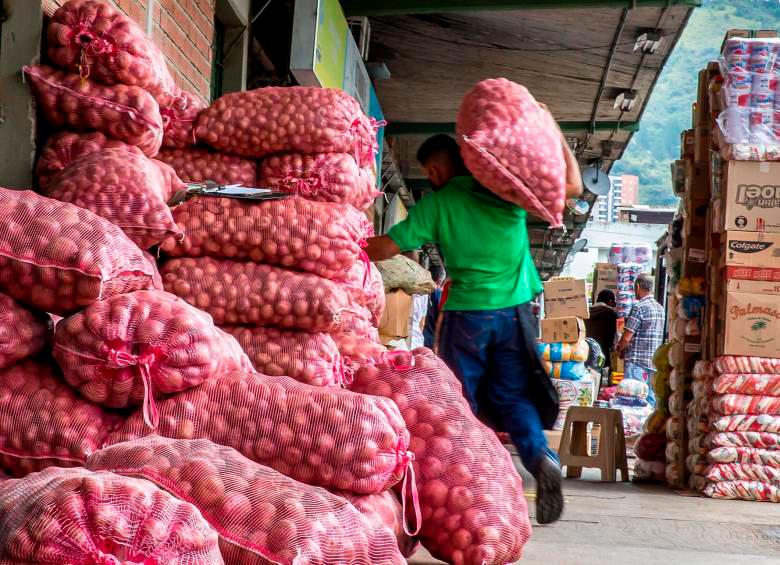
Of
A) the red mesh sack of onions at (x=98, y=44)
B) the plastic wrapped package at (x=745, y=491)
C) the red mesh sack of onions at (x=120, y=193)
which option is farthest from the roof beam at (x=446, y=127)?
the red mesh sack of onions at (x=120, y=193)

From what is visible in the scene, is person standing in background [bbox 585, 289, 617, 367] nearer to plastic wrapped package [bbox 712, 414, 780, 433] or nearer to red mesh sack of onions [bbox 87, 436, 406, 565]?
plastic wrapped package [bbox 712, 414, 780, 433]

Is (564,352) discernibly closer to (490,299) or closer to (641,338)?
(641,338)

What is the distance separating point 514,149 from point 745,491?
11.0ft

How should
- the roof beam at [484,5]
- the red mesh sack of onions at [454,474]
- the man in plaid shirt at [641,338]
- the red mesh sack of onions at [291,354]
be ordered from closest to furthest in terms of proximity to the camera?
the red mesh sack of onions at [454,474]
the red mesh sack of onions at [291,354]
the roof beam at [484,5]
the man in plaid shirt at [641,338]

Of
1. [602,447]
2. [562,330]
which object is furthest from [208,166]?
[562,330]

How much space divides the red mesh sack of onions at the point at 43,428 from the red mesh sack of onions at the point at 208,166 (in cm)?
140

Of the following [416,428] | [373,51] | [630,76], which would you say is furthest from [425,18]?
[416,428]

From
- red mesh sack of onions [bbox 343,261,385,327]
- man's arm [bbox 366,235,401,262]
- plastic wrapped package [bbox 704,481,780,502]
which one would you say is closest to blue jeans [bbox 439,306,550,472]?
red mesh sack of onions [bbox 343,261,385,327]

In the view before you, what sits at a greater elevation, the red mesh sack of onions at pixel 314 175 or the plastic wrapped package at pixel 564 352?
the red mesh sack of onions at pixel 314 175

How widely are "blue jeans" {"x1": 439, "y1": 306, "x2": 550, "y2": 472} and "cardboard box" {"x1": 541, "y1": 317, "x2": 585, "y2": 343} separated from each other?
578 centimetres

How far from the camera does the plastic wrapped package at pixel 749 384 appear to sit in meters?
5.82

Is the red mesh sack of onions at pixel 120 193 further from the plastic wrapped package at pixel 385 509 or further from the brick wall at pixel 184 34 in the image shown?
the brick wall at pixel 184 34

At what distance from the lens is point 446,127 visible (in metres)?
11.8

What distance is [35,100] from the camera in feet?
10.1
